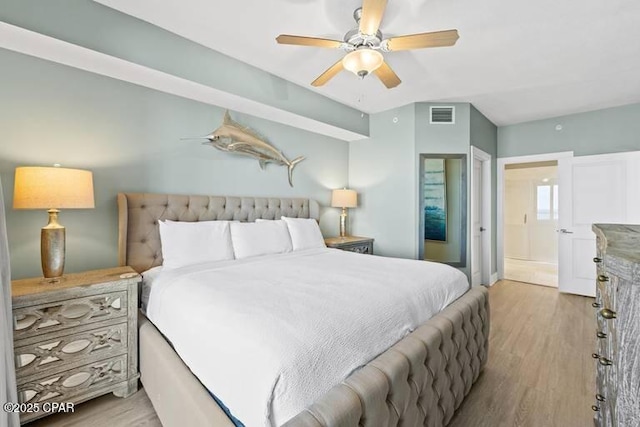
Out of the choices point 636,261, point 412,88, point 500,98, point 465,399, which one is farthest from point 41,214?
point 500,98

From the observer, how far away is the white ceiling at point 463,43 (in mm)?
2061

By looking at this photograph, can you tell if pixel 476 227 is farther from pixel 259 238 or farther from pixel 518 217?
pixel 518 217

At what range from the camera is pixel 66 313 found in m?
1.68

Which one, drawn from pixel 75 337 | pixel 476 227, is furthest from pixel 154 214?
pixel 476 227

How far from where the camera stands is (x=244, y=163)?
3332 millimetres

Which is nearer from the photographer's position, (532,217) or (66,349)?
(66,349)

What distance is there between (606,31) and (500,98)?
1435 mm

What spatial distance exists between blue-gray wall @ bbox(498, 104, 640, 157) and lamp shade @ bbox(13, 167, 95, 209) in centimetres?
588

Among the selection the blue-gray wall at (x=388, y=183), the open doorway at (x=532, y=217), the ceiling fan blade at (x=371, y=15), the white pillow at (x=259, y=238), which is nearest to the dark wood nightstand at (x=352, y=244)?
the blue-gray wall at (x=388, y=183)

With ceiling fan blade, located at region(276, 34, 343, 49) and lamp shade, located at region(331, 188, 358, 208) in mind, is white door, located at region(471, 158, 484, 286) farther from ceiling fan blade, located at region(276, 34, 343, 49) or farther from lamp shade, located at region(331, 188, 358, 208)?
ceiling fan blade, located at region(276, 34, 343, 49)

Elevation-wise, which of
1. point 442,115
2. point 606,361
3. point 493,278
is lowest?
point 493,278

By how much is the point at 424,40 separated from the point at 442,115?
227cm

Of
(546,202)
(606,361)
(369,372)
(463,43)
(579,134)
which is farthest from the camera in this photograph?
(546,202)

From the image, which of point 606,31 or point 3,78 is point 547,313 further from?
point 3,78
